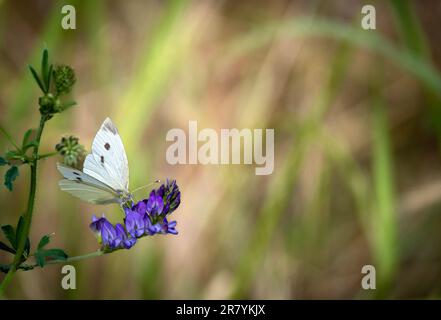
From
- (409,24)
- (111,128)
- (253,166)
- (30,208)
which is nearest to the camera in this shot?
(30,208)

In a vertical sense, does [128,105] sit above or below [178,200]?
above

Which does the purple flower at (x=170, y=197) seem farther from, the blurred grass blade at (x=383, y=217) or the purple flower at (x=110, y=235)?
the blurred grass blade at (x=383, y=217)

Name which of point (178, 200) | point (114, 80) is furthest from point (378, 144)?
point (178, 200)

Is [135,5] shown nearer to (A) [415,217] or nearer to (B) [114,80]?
(B) [114,80]

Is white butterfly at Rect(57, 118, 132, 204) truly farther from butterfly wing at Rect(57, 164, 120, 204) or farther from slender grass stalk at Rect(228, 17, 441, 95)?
slender grass stalk at Rect(228, 17, 441, 95)

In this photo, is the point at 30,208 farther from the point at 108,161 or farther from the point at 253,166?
the point at 253,166

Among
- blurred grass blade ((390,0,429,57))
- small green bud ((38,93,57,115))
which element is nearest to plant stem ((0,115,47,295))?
small green bud ((38,93,57,115))

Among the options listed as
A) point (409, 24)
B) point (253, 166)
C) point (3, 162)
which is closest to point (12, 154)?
point (3, 162)
